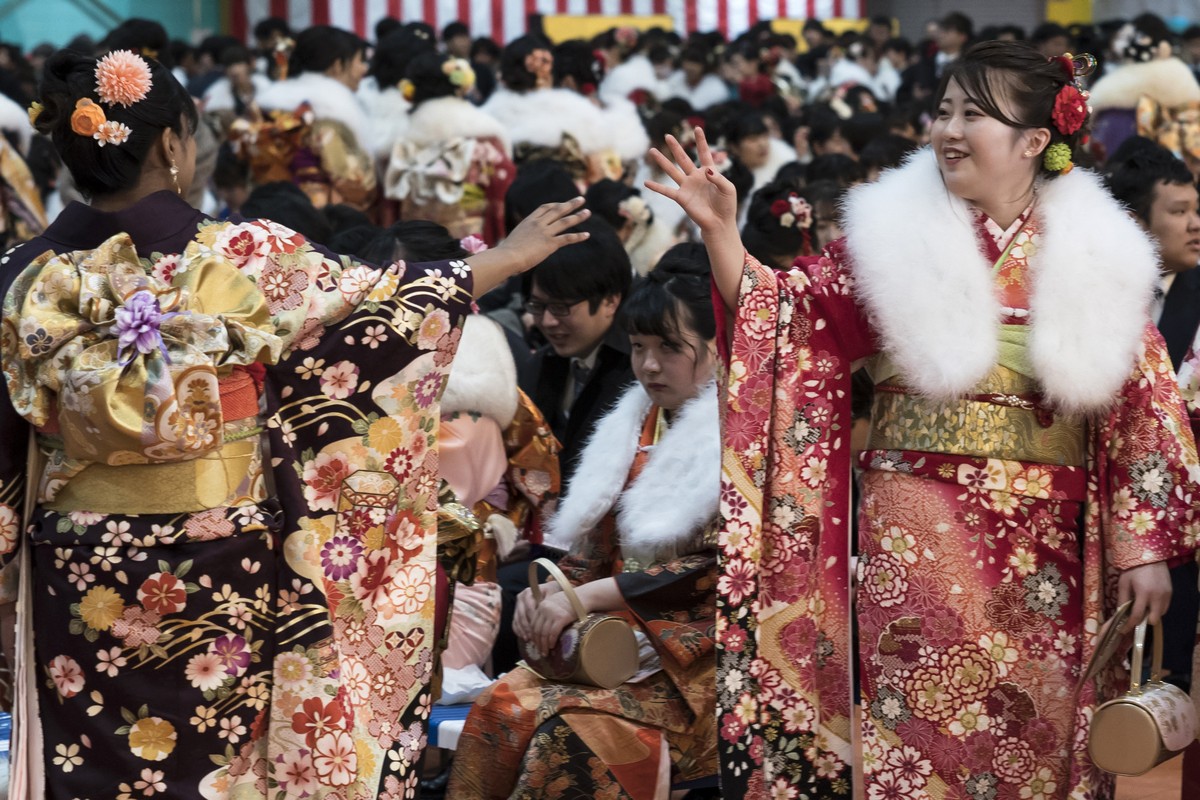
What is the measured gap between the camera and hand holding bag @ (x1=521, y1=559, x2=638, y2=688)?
12.1 feet

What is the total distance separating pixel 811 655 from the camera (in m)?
3.57

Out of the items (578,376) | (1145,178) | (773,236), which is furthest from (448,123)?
(1145,178)

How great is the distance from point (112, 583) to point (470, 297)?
98 cm

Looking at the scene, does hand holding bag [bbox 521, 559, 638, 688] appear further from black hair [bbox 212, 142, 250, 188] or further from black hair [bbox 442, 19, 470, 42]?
black hair [bbox 442, 19, 470, 42]

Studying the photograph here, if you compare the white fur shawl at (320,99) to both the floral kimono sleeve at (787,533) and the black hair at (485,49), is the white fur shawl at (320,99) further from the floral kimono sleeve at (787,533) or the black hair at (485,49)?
the black hair at (485,49)

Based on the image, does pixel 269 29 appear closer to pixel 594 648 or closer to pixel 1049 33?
pixel 1049 33

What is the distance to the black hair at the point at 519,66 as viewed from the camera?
9.28m

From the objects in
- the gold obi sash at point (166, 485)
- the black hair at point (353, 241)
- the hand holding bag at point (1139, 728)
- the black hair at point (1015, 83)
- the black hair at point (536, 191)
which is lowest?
the hand holding bag at point (1139, 728)

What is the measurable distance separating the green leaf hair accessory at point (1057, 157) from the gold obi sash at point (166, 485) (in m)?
1.84

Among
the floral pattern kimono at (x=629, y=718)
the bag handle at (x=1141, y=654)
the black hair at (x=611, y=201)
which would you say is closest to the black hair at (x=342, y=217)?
the black hair at (x=611, y=201)

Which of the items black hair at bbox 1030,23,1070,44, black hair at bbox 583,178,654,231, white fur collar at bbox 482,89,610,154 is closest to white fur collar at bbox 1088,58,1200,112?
white fur collar at bbox 482,89,610,154

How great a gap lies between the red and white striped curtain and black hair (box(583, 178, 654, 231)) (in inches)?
429

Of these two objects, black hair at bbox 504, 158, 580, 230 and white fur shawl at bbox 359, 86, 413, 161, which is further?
white fur shawl at bbox 359, 86, 413, 161

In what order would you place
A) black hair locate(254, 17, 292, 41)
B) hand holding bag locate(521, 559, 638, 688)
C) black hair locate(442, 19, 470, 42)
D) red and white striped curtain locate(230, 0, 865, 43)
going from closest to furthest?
1. hand holding bag locate(521, 559, 638, 688)
2. black hair locate(254, 17, 292, 41)
3. black hair locate(442, 19, 470, 42)
4. red and white striped curtain locate(230, 0, 865, 43)
